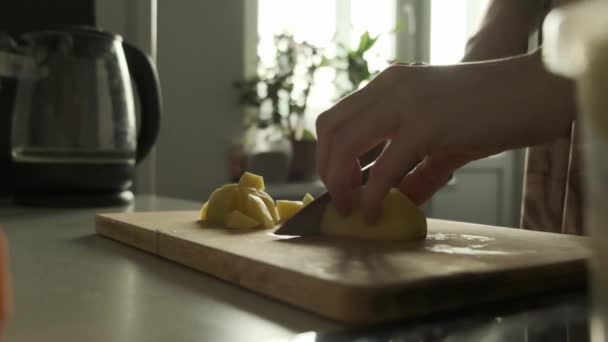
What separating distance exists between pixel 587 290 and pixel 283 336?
11.5 inches

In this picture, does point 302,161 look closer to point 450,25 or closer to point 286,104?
point 286,104

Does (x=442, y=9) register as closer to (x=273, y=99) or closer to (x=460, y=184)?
(x=460, y=184)

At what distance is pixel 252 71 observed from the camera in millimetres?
2506

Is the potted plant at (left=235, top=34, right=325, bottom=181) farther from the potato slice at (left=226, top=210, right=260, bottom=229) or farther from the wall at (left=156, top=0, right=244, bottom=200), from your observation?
the potato slice at (left=226, top=210, right=260, bottom=229)

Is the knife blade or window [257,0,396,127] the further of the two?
window [257,0,396,127]

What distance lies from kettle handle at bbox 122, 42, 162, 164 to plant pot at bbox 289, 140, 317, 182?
102cm

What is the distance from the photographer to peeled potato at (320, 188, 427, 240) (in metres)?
0.67

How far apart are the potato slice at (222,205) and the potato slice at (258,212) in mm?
27

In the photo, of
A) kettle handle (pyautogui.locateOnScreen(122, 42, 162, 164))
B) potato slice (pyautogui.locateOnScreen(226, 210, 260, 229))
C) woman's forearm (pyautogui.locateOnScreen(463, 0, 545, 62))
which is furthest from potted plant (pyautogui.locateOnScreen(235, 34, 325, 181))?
potato slice (pyautogui.locateOnScreen(226, 210, 260, 229))

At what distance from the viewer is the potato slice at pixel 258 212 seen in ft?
2.51

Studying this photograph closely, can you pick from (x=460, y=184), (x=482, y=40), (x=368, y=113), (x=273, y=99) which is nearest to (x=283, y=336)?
(x=368, y=113)

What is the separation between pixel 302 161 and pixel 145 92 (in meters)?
1.07

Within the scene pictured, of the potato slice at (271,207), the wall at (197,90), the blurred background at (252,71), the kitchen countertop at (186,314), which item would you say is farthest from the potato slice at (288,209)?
the wall at (197,90)

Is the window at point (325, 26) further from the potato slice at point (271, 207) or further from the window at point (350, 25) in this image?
the potato slice at point (271, 207)
